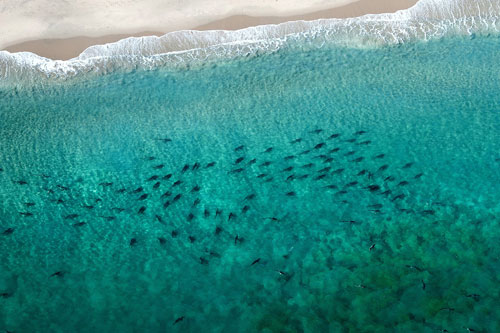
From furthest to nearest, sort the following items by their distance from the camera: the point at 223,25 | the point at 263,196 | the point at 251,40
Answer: the point at 223,25 → the point at 251,40 → the point at 263,196

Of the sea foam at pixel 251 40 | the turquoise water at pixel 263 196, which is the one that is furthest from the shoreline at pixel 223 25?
the turquoise water at pixel 263 196

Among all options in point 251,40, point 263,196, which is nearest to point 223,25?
point 251,40

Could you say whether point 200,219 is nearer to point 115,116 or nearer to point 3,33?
point 115,116

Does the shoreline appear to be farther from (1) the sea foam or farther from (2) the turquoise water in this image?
(2) the turquoise water

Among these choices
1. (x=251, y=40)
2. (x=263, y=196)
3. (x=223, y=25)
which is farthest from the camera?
(x=223, y=25)

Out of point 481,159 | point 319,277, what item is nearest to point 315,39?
point 481,159

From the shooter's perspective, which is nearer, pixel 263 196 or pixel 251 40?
pixel 263 196

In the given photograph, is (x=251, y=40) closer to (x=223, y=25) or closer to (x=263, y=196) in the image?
(x=223, y=25)
